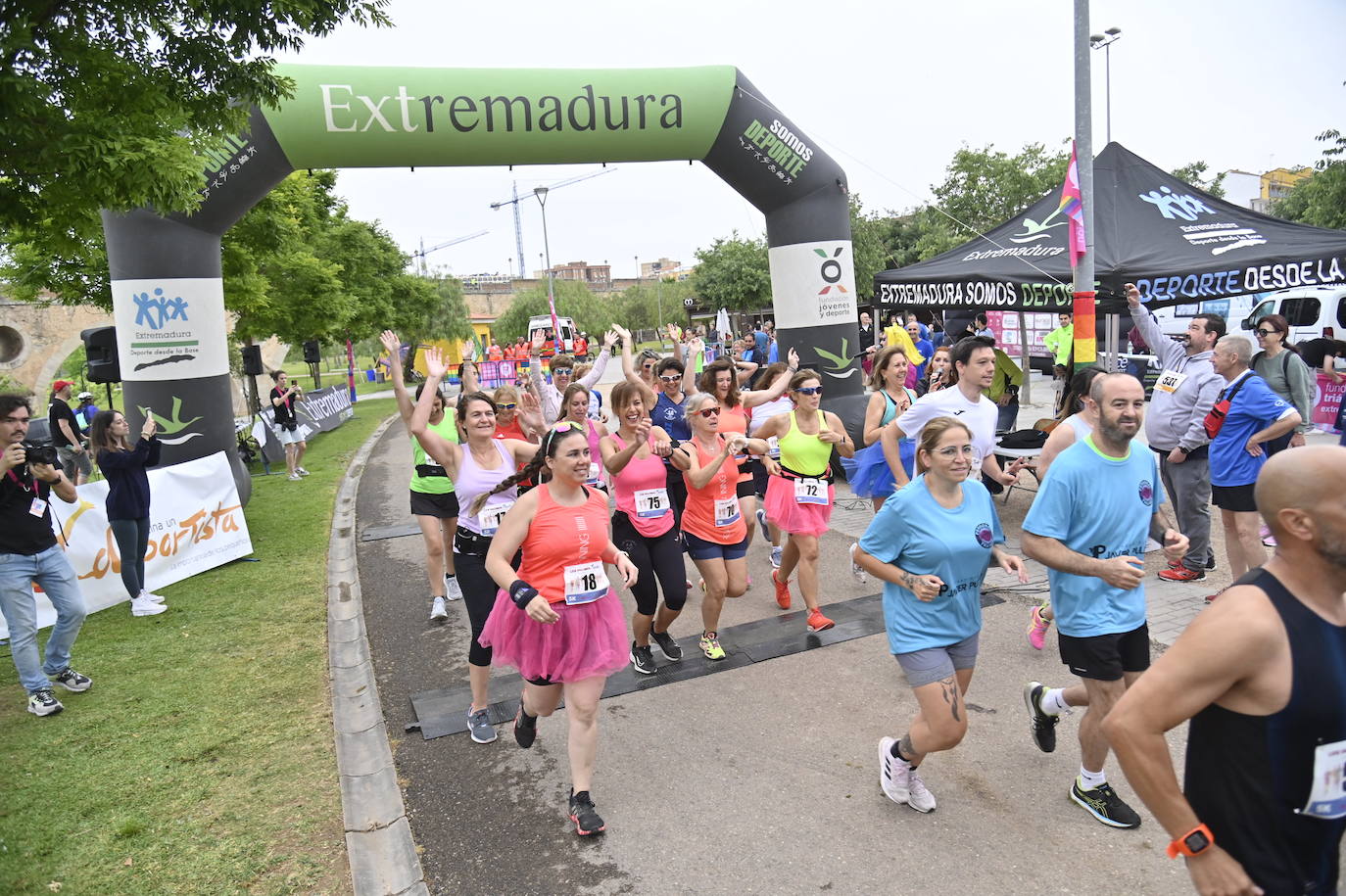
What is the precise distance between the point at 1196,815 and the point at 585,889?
2.44 metres

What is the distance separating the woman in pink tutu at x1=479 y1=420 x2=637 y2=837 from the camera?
388 centimetres

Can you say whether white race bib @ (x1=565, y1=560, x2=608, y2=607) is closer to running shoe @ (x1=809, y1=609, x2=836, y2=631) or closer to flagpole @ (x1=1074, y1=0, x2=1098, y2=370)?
running shoe @ (x1=809, y1=609, x2=836, y2=631)

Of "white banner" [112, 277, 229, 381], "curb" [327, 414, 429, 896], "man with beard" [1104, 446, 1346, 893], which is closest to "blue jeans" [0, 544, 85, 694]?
"curb" [327, 414, 429, 896]

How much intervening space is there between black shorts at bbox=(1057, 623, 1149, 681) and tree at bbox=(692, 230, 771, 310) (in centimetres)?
4006

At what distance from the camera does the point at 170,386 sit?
10094mm

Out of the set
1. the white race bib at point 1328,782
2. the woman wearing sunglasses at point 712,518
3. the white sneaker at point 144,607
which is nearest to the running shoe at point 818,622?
the woman wearing sunglasses at point 712,518

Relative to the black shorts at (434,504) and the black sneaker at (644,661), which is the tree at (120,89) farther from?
the black sneaker at (644,661)

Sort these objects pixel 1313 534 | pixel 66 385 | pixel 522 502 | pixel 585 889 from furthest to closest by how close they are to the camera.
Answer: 1. pixel 66 385
2. pixel 522 502
3. pixel 585 889
4. pixel 1313 534

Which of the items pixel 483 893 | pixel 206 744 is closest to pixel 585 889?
pixel 483 893

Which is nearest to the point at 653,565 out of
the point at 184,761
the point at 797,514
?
the point at 797,514

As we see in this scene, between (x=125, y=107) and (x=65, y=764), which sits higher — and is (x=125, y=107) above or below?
above

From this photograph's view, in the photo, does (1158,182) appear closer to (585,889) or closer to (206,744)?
(585,889)

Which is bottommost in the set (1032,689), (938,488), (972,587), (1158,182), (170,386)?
(1032,689)

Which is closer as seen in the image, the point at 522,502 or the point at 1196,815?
the point at 1196,815
